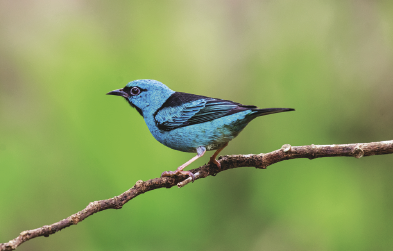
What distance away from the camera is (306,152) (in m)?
3.36

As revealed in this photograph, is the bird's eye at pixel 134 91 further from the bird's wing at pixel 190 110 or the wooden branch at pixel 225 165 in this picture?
the wooden branch at pixel 225 165

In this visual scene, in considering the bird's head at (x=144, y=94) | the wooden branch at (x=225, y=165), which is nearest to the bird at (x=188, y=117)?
the bird's head at (x=144, y=94)

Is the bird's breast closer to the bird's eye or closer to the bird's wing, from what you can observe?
the bird's wing

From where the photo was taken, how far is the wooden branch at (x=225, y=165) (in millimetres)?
2691

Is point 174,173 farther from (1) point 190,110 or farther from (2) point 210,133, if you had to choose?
(1) point 190,110

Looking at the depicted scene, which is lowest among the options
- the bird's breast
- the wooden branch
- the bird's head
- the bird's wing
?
the wooden branch

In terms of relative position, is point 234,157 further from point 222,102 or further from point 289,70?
point 289,70

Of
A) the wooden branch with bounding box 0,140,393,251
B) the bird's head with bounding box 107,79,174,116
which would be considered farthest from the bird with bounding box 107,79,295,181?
the wooden branch with bounding box 0,140,393,251

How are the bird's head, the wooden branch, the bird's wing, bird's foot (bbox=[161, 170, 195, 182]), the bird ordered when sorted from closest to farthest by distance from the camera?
the wooden branch < bird's foot (bbox=[161, 170, 195, 182]) < the bird < the bird's wing < the bird's head

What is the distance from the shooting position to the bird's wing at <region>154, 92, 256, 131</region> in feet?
12.6

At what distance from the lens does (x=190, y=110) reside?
162 inches

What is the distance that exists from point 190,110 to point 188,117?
0.11 metres

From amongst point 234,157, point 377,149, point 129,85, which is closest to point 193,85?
point 129,85

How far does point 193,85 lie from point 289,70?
1.59 m
